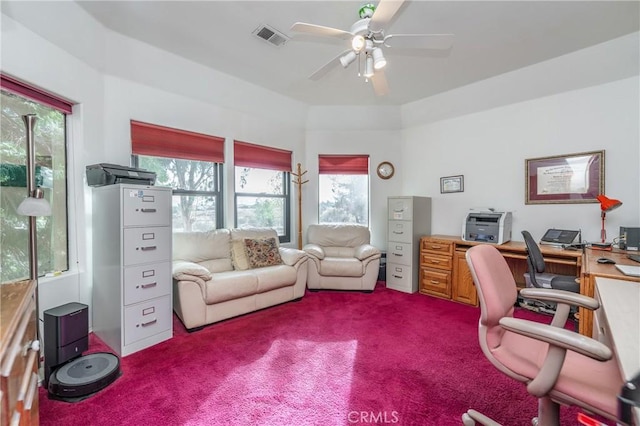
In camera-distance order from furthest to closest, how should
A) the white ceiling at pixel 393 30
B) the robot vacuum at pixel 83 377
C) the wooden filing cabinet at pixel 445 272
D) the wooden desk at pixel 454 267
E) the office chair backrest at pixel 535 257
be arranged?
1. the wooden filing cabinet at pixel 445 272
2. the wooden desk at pixel 454 267
3. the office chair backrest at pixel 535 257
4. the white ceiling at pixel 393 30
5. the robot vacuum at pixel 83 377

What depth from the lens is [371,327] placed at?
2.74 m

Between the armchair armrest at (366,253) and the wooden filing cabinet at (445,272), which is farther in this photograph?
the armchair armrest at (366,253)

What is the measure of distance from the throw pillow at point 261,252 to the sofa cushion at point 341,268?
628mm

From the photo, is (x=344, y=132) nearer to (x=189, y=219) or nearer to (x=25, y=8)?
(x=189, y=219)

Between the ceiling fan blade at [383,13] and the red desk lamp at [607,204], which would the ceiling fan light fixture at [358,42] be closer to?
the ceiling fan blade at [383,13]

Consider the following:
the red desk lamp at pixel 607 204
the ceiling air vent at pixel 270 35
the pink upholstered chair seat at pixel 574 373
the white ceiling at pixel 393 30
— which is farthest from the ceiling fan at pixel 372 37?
the red desk lamp at pixel 607 204

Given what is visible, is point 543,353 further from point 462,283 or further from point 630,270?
point 462,283

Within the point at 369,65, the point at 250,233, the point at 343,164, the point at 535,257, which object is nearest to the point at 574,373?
the point at 535,257

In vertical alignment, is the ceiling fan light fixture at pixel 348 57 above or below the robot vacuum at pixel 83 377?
above

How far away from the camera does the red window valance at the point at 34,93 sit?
77.9 inches

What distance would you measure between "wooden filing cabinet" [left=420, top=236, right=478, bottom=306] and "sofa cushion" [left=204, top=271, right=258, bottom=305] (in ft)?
7.32

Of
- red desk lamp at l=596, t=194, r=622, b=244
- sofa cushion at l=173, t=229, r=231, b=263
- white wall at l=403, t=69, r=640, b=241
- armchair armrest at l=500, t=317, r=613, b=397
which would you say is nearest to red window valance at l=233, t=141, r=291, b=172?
sofa cushion at l=173, t=229, r=231, b=263

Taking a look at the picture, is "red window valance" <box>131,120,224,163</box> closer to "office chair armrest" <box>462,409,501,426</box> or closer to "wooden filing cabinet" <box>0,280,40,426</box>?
"wooden filing cabinet" <box>0,280,40,426</box>

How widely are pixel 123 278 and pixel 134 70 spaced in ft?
6.88
